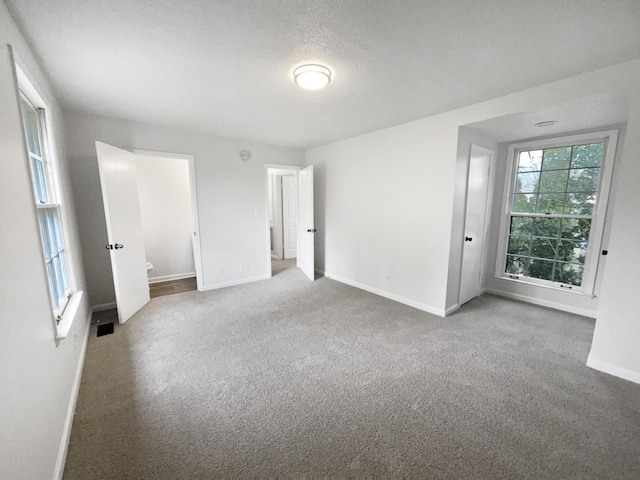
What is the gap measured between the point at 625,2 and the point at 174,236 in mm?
5556

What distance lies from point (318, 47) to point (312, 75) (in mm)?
247

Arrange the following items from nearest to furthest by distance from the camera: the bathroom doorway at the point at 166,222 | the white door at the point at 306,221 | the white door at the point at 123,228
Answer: the white door at the point at 123,228
the bathroom doorway at the point at 166,222
the white door at the point at 306,221

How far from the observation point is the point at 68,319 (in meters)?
1.92

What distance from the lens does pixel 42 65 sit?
1.95m

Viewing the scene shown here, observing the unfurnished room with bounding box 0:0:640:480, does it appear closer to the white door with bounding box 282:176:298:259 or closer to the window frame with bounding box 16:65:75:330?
the window frame with bounding box 16:65:75:330

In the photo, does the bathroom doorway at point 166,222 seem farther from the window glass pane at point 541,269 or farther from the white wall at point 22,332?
the window glass pane at point 541,269

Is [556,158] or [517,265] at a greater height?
[556,158]

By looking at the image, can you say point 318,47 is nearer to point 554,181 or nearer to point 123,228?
point 123,228

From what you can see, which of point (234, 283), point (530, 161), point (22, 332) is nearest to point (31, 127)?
point (22, 332)

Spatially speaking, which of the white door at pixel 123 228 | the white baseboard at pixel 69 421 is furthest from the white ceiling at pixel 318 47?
the white baseboard at pixel 69 421

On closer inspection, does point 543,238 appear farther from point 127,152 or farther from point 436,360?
point 127,152

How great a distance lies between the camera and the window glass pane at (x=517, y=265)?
3702 mm

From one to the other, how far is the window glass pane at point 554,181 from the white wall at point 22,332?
197 inches

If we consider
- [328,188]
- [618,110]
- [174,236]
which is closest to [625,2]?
[618,110]
